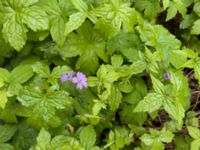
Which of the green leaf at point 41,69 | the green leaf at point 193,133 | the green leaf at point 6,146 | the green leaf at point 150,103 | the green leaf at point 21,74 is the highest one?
the green leaf at point 41,69

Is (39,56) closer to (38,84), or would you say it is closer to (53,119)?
(38,84)

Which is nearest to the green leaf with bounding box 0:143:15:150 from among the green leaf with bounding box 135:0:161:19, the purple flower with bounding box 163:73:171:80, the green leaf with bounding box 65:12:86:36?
the green leaf with bounding box 65:12:86:36

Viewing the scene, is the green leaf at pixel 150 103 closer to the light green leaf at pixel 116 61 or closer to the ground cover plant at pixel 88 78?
the ground cover plant at pixel 88 78

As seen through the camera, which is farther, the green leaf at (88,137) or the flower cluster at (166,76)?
the flower cluster at (166,76)

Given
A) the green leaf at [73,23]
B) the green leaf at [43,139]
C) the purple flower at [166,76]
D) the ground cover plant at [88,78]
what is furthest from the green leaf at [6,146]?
the purple flower at [166,76]

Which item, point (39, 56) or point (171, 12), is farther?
point (171, 12)

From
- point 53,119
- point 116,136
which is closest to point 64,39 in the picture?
point 53,119

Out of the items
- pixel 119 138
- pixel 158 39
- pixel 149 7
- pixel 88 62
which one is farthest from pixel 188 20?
pixel 119 138
